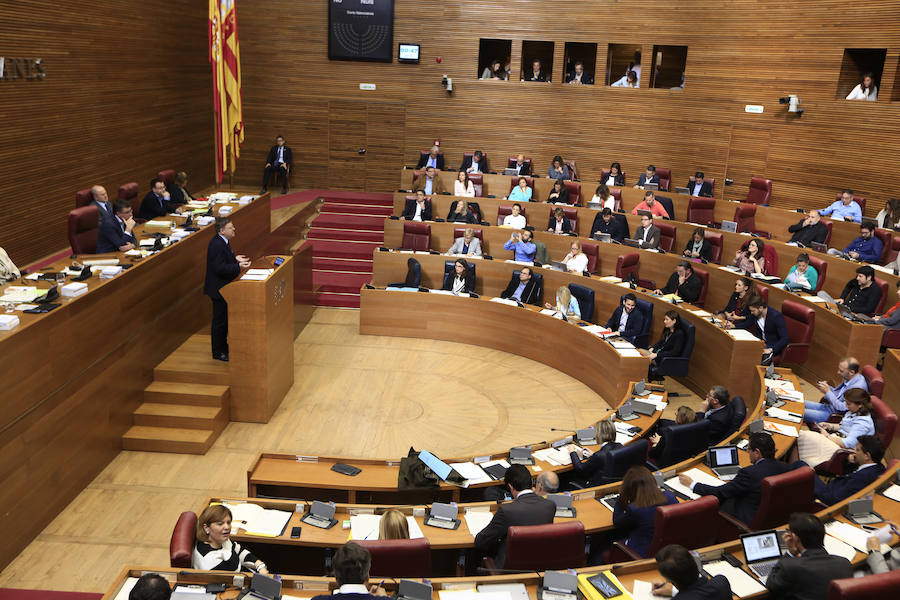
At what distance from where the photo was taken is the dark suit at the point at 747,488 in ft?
16.3

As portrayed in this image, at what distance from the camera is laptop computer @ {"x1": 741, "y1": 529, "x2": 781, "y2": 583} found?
4.16 metres

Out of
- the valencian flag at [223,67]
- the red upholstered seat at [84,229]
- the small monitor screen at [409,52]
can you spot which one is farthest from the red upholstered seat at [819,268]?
the small monitor screen at [409,52]

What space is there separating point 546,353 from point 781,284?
286cm

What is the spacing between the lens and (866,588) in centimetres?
339

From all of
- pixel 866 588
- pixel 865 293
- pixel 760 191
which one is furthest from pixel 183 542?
pixel 760 191

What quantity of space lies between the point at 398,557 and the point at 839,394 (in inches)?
185

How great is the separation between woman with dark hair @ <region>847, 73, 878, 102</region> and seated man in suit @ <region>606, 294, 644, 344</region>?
6.38m

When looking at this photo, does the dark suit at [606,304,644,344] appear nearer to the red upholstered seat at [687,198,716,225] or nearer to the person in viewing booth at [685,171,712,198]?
the red upholstered seat at [687,198,716,225]

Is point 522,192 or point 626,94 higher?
point 626,94

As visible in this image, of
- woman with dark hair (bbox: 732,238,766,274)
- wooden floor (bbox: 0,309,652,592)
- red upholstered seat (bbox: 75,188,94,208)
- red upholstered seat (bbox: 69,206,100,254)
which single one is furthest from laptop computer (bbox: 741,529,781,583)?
red upholstered seat (bbox: 75,188,94,208)

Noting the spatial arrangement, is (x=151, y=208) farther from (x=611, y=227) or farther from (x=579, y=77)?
(x=579, y=77)

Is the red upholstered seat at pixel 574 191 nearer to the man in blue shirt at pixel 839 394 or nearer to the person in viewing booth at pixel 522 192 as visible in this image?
the person in viewing booth at pixel 522 192

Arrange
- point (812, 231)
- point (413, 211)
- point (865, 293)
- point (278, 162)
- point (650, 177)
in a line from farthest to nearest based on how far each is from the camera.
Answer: point (278, 162)
point (650, 177)
point (413, 211)
point (812, 231)
point (865, 293)

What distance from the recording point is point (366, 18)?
14984 mm
